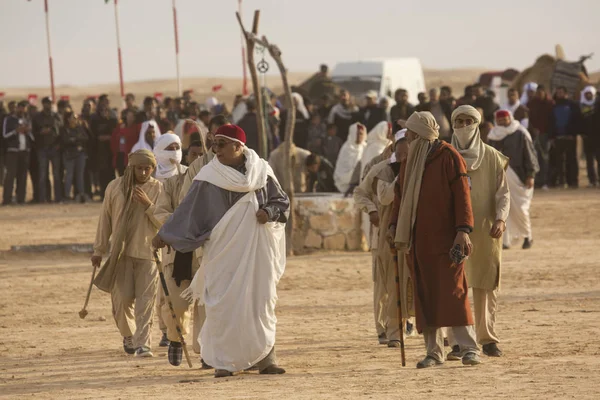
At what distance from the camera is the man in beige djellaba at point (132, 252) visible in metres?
10.8

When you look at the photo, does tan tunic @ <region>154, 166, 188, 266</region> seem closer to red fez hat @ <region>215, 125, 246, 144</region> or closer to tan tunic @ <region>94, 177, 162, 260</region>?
tan tunic @ <region>94, 177, 162, 260</region>

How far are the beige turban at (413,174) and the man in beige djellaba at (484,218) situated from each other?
67cm

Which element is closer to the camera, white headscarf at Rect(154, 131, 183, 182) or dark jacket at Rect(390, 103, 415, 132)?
white headscarf at Rect(154, 131, 183, 182)

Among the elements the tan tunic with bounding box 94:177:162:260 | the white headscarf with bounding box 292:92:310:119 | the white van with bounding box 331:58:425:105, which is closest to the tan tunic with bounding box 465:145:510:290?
the tan tunic with bounding box 94:177:162:260

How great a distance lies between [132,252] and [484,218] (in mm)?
2625

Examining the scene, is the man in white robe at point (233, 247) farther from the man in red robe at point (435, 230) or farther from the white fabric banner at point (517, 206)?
the white fabric banner at point (517, 206)

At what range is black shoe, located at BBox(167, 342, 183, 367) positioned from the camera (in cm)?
1016

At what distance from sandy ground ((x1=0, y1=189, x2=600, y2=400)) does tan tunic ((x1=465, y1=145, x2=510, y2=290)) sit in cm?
59

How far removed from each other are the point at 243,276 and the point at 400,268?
1.37 meters

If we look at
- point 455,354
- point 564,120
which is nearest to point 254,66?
point 455,354

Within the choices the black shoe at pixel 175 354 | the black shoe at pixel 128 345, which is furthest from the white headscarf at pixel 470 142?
the black shoe at pixel 128 345

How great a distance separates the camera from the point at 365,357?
10.3 metres

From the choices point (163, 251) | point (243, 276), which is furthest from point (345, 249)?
point (243, 276)

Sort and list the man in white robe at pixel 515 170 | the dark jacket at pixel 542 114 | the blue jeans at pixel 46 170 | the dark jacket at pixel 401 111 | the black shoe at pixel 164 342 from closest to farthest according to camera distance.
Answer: the black shoe at pixel 164 342
the man in white robe at pixel 515 170
the dark jacket at pixel 401 111
the blue jeans at pixel 46 170
the dark jacket at pixel 542 114
